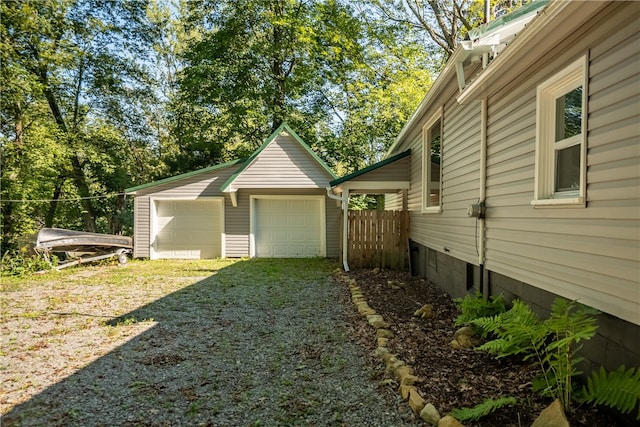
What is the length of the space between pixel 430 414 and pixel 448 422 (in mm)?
190

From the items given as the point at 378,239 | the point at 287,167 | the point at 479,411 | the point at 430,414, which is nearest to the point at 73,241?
the point at 287,167

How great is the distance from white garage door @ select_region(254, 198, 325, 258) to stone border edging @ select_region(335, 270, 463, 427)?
680 cm

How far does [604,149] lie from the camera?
101 inches

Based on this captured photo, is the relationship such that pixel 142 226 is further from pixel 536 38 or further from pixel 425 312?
pixel 536 38

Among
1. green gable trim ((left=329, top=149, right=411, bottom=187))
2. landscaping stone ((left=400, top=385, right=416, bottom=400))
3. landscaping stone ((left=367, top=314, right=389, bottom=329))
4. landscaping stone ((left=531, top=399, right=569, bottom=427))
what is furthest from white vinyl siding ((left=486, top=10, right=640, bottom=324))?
green gable trim ((left=329, top=149, right=411, bottom=187))

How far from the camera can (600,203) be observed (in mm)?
2566

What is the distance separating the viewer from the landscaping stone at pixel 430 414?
2527 mm

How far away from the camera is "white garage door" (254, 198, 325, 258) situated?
12.5m

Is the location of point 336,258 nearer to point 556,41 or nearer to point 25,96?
point 556,41

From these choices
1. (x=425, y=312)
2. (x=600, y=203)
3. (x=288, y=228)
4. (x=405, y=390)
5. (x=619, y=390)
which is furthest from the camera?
(x=288, y=228)

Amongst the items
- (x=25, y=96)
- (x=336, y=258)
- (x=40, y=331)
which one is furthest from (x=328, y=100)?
(x=40, y=331)

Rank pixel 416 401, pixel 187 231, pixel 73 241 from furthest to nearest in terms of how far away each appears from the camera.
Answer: pixel 187 231
pixel 73 241
pixel 416 401

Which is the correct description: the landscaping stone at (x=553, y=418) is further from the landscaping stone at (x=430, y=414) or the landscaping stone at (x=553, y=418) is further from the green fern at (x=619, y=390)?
the landscaping stone at (x=430, y=414)

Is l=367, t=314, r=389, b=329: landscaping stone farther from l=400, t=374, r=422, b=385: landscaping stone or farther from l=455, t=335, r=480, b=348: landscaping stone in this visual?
l=400, t=374, r=422, b=385: landscaping stone
